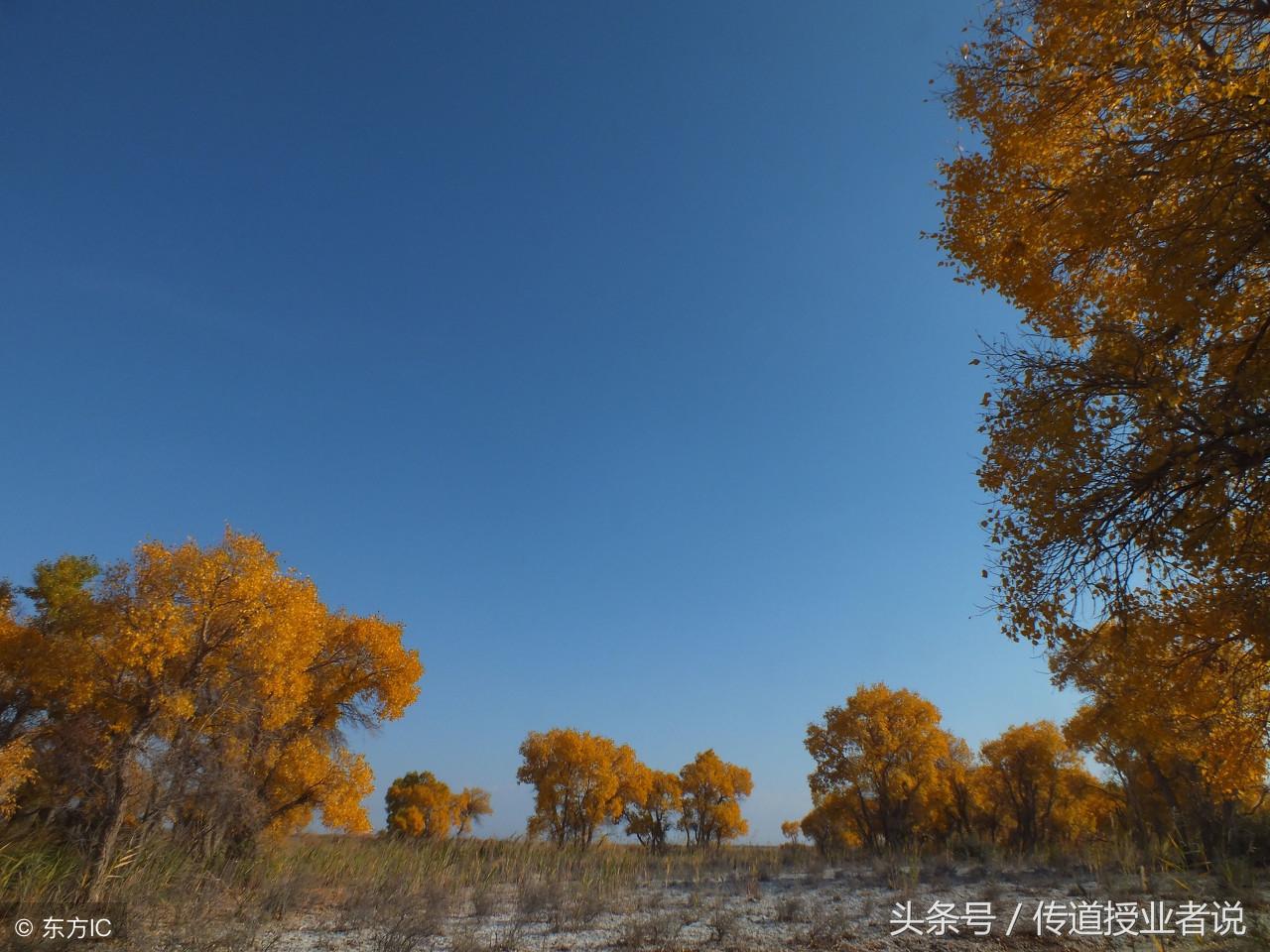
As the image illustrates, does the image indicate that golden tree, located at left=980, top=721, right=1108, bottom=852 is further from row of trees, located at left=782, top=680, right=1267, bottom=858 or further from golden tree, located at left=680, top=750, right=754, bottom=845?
golden tree, located at left=680, top=750, right=754, bottom=845

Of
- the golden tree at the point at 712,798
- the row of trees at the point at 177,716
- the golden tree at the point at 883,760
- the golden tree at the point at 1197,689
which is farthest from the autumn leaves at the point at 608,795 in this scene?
the golden tree at the point at 1197,689

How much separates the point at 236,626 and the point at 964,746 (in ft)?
106

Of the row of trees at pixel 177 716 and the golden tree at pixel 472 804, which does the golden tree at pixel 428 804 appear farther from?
the row of trees at pixel 177 716

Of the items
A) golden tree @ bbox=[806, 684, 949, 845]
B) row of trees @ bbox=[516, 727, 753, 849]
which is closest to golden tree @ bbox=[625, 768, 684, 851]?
row of trees @ bbox=[516, 727, 753, 849]

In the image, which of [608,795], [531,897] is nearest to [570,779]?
[608,795]

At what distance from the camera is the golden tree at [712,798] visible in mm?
42906

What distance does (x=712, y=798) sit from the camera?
43656 mm

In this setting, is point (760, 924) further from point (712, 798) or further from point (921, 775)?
point (712, 798)

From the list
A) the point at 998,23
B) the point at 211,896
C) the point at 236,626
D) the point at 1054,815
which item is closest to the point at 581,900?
the point at 211,896

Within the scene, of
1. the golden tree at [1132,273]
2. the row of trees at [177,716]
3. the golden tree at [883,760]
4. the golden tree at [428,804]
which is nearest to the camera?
the golden tree at [1132,273]

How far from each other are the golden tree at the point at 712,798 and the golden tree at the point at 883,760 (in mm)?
15654

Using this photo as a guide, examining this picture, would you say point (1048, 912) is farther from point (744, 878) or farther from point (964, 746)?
point (964, 746)

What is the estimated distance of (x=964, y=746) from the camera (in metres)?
31.8

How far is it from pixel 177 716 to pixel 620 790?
33.5 meters
